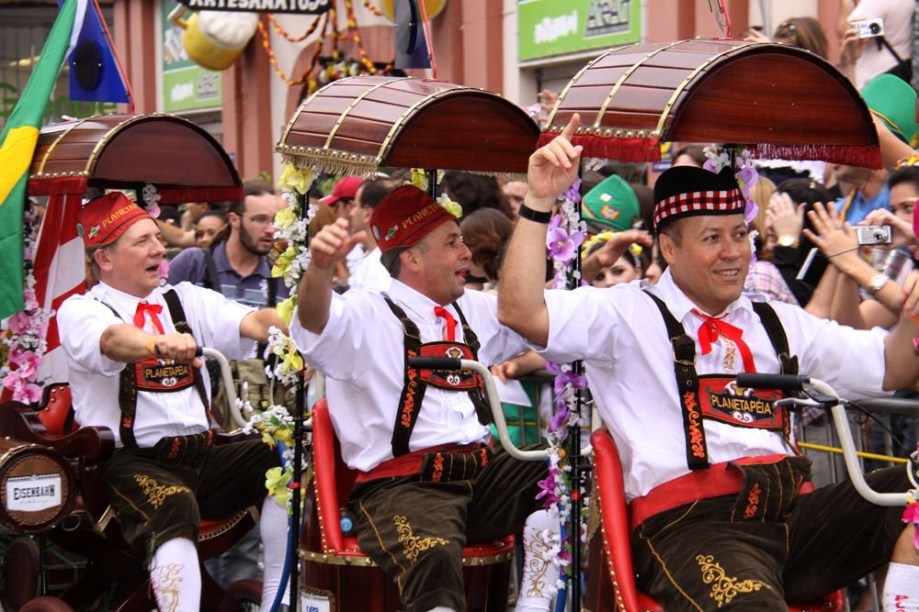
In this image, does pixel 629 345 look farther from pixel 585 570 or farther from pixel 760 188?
pixel 760 188

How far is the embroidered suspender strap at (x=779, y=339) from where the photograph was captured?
16.5ft

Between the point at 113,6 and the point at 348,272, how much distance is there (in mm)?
15099

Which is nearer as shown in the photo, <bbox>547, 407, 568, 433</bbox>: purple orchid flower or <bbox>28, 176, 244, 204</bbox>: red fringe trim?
<bbox>547, 407, 568, 433</bbox>: purple orchid flower

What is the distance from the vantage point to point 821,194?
738 cm

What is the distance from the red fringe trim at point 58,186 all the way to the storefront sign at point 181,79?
13.3 m

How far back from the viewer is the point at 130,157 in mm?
6973

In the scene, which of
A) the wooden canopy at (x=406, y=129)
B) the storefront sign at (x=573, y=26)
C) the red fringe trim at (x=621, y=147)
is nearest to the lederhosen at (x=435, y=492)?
the wooden canopy at (x=406, y=129)

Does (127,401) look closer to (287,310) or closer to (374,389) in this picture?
(287,310)

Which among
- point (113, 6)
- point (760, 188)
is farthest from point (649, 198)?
point (113, 6)

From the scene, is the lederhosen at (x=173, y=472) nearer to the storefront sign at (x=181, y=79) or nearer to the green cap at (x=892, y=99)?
the green cap at (x=892, y=99)

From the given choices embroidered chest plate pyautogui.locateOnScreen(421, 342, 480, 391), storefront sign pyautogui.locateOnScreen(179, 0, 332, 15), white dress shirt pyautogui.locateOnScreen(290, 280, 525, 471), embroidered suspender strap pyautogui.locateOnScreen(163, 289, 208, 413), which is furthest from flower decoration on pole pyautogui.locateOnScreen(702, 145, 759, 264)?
storefront sign pyautogui.locateOnScreen(179, 0, 332, 15)

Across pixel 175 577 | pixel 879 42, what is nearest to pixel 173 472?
pixel 175 577

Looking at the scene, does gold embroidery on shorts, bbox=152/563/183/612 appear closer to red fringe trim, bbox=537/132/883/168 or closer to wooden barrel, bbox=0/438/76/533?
wooden barrel, bbox=0/438/76/533

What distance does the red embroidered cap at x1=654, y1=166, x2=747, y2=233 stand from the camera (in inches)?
197
